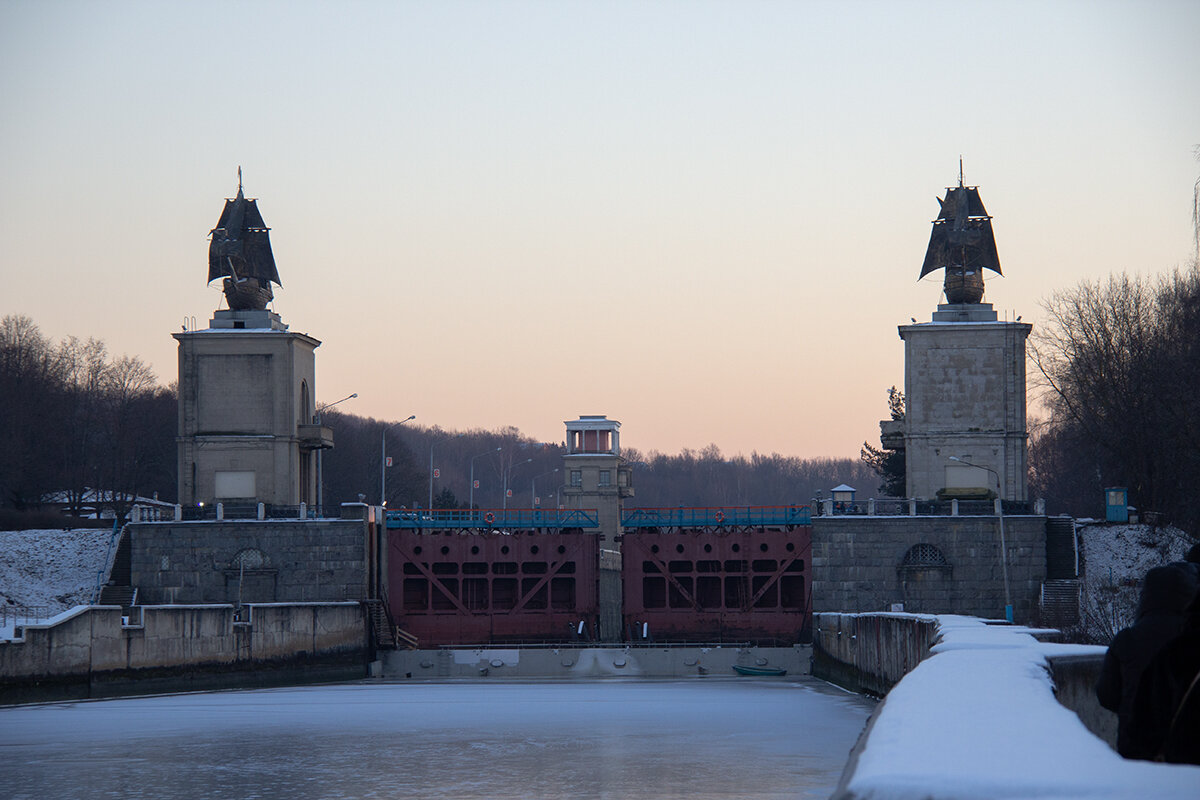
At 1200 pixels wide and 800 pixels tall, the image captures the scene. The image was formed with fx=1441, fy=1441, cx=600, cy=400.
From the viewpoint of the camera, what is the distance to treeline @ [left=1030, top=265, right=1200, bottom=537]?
147ft

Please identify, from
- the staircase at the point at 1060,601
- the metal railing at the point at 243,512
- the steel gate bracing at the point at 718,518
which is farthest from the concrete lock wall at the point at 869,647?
the metal railing at the point at 243,512

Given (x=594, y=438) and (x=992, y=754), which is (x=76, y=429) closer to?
(x=594, y=438)

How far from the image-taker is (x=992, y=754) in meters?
5.93

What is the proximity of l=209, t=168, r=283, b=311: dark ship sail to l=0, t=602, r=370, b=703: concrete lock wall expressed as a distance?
15166 mm

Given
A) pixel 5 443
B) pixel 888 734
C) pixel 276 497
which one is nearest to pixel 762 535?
pixel 276 497

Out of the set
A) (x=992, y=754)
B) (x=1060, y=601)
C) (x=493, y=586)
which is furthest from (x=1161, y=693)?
(x=493, y=586)

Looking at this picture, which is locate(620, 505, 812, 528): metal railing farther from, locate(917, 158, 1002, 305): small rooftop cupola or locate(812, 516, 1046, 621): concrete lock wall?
locate(917, 158, 1002, 305): small rooftop cupola

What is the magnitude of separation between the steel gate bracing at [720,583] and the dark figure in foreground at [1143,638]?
151ft

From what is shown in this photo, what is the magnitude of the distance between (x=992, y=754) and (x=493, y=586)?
50.5 metres

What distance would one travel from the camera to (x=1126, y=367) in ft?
204

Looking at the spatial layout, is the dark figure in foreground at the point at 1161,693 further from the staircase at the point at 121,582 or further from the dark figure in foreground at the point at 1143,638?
the staircase at the point at 121,582

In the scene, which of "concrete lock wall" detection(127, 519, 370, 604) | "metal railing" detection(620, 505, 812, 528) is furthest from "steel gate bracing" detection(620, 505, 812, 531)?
"concrete lock wall" detection(127, 519, 370, 604)

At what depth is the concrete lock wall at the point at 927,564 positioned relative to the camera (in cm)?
5222

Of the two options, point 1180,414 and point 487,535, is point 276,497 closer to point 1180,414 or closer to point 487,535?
point 487,535
